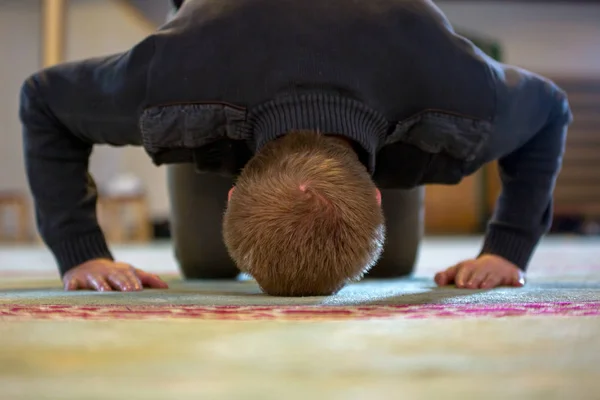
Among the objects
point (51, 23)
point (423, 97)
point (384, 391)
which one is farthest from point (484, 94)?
point (51, 23)

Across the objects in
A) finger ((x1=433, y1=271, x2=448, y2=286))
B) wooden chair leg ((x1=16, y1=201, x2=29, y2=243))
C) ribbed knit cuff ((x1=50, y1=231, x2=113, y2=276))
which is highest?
ribbed knit cuff ((x1=50, y1=231, x2=113, y2=276))

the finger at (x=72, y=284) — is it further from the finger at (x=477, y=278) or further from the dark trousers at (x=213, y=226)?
the finger at (x=477, y=278)

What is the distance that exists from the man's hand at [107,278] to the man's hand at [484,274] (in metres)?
0.45

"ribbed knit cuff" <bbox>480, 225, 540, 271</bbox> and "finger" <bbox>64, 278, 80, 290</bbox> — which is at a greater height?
"ribbed knit cuff" <bbox>480, 225, 540, 271</bbox>

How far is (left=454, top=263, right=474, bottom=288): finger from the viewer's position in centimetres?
102

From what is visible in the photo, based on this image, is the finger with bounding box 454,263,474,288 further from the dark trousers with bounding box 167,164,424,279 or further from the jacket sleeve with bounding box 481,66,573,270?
the dark trousers with bounding box 167,164,424,279

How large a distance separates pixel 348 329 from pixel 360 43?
0.46 metres

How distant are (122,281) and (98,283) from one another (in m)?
0.04

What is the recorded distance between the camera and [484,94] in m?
0.92

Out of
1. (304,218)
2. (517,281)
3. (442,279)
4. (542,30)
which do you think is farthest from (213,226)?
Result: (542,30)

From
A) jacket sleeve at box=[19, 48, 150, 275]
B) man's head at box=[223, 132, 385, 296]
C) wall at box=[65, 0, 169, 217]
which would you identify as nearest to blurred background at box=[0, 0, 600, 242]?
wall at box=[65, 0, 169, 217]

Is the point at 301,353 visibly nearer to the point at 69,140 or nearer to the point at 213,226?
the point at 69,140

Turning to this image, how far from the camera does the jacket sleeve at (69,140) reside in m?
0.93

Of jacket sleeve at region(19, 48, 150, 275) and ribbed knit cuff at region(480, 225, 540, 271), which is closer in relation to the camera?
jacket sleeve at region(19, 48, 150, 275)
